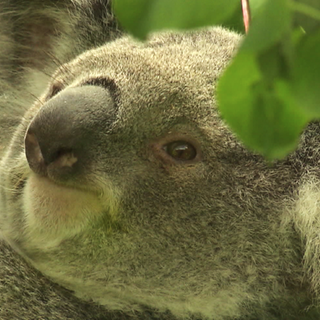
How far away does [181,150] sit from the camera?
1.87m

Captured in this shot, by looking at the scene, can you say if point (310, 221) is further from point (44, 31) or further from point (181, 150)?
point (44, 31)

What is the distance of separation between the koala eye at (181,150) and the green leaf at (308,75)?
1.35 meters

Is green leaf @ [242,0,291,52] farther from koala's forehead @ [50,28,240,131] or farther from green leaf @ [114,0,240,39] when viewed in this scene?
koala's forehead @ [50,28,240,131]

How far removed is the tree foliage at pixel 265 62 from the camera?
490 mm

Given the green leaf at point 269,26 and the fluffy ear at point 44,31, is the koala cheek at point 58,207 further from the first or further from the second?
the green leaf at point 269,26

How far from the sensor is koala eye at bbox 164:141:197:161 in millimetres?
1853

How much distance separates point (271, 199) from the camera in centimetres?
194

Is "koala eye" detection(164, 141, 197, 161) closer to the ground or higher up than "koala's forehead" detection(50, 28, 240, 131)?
closer to the ground

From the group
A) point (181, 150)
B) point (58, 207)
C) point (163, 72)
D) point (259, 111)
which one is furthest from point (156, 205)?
point (259, 111)

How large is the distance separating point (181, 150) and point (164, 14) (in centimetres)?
137

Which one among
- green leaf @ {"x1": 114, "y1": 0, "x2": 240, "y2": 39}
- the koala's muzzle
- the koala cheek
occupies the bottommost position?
green leaf @ {"x1": 114, "y1": 0, "x2": 240, "y2": 39}

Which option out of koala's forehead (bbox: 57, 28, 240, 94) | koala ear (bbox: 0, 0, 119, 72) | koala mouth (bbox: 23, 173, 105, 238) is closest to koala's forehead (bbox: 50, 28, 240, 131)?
koala's forehead (bbox: 57, 28, 240, 94)

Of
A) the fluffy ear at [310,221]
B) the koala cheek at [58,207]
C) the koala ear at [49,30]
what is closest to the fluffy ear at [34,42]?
the koala ear at [49,30]

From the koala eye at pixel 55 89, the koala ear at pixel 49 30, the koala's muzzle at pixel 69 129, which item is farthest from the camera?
the koala ear at pixel 49 30
